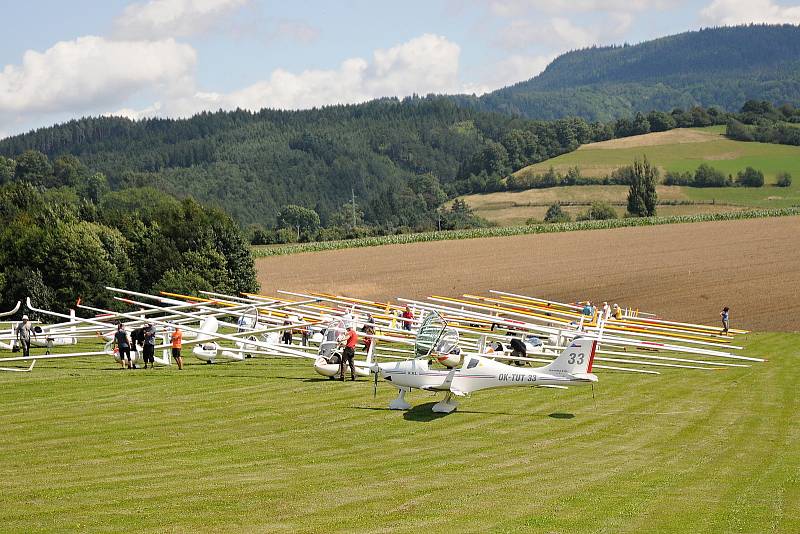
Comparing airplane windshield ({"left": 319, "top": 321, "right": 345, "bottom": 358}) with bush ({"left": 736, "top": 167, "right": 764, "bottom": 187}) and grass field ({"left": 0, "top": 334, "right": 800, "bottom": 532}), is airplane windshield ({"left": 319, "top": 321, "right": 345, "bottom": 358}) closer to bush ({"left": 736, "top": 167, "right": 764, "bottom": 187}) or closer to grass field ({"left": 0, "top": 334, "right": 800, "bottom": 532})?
grass field ({"left": 0, "top": 334, "right": 800, "bottom": 532})

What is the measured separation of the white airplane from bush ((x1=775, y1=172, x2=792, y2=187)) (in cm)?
9840

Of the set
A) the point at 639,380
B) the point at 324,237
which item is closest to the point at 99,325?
the point at 639,380

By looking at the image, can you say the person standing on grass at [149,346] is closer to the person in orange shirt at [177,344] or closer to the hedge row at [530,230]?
the person in orange shirt at [177,344]

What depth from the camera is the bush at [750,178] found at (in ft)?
363

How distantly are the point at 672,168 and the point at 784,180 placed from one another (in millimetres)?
14229

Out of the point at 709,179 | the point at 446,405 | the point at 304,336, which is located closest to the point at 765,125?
the point at 709,179

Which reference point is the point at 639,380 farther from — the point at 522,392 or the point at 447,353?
the point at 447,353

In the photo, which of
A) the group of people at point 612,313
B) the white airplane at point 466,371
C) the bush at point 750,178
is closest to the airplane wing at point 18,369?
the white airplane at point 466,371

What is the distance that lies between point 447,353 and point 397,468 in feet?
16.5

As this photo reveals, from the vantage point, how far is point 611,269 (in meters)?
61.5

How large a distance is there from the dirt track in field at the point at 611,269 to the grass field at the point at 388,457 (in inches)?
962

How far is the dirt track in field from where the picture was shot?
49.9 meters

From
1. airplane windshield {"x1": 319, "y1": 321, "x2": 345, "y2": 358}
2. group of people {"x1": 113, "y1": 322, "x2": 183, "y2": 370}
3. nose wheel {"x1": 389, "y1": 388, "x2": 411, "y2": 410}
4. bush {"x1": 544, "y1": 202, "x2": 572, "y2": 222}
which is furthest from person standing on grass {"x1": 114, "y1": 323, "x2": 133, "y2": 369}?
bush {"x1": 544, "y1": 202, "x2": 572, "y2": 222}

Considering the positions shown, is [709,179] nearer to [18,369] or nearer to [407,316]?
[407,316]
